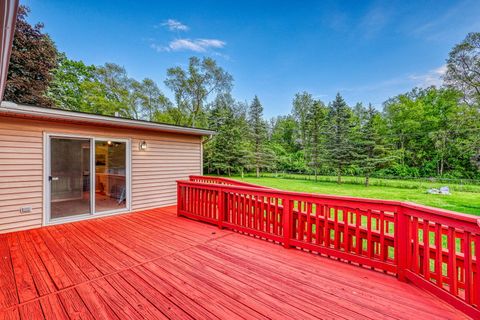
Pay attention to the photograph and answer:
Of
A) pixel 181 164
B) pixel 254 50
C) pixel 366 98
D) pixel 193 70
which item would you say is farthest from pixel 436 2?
pixel 366 98

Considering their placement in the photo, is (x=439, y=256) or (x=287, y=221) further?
(x=287, y=221)

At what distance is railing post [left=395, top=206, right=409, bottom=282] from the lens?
7.46 ft

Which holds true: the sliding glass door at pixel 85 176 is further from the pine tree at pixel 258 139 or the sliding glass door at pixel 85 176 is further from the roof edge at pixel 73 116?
the pine tree at pixel 258 139

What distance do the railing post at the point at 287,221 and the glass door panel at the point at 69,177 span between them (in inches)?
171

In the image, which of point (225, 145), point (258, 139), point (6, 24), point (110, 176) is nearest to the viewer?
point (6, 24)

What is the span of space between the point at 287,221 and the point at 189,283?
160 cm

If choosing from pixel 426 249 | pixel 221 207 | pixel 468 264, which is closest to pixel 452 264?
pixel 468 264

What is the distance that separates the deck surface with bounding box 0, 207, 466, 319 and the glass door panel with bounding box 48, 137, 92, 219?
41.6 inches

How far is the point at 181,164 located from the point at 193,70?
15751 mm

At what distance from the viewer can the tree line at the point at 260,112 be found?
12461 mm

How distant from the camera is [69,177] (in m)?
4.63

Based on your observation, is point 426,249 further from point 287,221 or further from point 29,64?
point 29,64

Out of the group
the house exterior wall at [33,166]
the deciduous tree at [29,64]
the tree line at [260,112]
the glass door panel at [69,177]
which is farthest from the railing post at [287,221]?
the deciduous tree at [29,64]

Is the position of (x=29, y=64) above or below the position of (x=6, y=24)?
above
